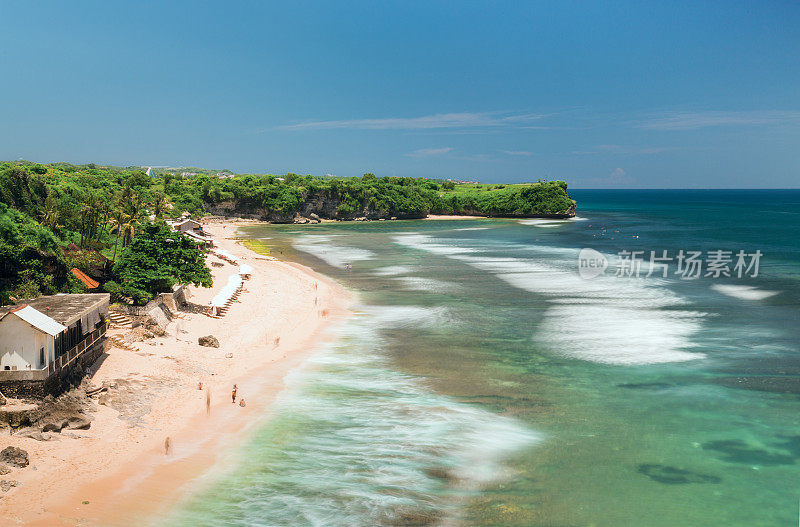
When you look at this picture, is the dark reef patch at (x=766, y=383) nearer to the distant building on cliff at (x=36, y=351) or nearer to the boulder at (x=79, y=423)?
the boulder at (x=79, y=423)

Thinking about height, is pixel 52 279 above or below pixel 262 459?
above

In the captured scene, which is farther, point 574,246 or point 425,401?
point 574,246

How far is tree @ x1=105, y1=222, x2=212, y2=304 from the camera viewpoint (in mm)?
38625

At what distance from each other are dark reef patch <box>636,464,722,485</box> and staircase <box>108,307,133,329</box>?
30184 mm

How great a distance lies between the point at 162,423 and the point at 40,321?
6.91 metres

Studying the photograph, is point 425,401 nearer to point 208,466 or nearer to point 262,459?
point 262,459

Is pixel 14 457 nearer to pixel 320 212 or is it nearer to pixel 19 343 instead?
pixel 19 343

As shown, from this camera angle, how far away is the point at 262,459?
74.7 feet

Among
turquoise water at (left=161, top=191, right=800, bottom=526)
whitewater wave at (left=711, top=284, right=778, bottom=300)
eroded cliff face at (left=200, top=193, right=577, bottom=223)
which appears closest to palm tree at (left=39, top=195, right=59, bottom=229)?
turquoise water at (left=161, top=191, right=800, bottom=526)

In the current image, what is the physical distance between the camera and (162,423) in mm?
24922

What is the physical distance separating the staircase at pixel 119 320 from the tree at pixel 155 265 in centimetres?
211

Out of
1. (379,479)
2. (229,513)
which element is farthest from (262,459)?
(379,479)

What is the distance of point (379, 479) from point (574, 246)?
87087 millimetres

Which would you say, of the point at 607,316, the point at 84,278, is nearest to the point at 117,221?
the point at 84,278
